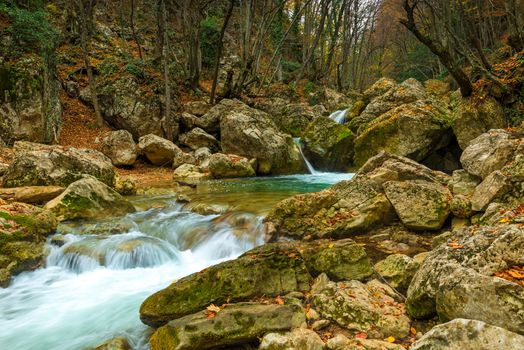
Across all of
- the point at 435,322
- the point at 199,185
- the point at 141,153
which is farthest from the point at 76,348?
the point at 141,153

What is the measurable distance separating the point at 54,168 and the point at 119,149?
176 inches

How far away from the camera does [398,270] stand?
405 cm

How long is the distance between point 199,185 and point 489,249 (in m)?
9.14

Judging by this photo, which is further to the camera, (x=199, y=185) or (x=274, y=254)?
(x=199, y=185)

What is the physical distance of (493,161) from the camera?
5512mm

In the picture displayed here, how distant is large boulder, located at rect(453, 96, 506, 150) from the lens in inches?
374

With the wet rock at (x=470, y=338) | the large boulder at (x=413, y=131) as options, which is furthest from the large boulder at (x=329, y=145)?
the wet rock at (x=470, y=338)

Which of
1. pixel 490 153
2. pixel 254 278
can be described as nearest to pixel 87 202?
pixel 254 278

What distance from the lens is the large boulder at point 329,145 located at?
13.4 metres

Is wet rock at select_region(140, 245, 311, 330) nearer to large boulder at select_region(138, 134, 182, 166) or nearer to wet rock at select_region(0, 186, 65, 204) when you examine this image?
wet rock at select_region(0, 186, 65, 204)

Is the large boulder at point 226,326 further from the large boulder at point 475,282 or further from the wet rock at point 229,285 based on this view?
the large boulder at point 475,282

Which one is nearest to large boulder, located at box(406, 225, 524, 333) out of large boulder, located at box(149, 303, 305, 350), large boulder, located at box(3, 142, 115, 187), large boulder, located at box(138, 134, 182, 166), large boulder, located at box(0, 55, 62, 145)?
large boulder, located at box(149, 303, 305, 350)

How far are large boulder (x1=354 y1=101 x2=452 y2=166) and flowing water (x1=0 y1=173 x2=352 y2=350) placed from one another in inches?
189

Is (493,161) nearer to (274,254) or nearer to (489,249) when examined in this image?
(489,249)
